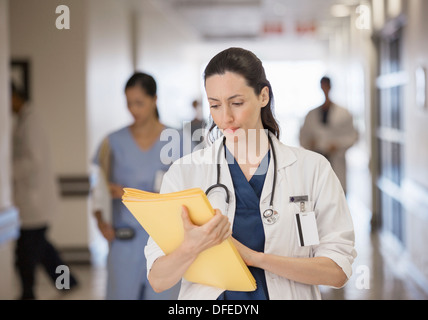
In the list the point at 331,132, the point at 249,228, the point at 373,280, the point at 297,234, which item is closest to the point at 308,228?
the point at 297,234

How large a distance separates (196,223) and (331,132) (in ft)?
5.14

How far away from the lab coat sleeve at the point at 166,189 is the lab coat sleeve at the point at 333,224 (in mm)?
311

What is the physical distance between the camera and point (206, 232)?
4.20ft

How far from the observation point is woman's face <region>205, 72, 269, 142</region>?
146cm

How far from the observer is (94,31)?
6293 millimetres

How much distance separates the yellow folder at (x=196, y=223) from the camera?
1.29 metres

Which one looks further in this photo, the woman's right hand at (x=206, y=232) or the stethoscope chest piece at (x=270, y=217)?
the stethoscope chest piece at (x=270, y=217)

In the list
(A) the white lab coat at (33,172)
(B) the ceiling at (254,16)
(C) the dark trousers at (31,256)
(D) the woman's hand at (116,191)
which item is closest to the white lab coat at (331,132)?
(D) the woman's hand at (116,191)

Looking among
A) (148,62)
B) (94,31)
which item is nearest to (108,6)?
(94,31)

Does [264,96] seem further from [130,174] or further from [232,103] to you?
[130,174]

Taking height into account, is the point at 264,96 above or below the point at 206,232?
above

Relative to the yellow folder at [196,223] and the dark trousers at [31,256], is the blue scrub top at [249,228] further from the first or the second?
the dark trousers at [31,256]

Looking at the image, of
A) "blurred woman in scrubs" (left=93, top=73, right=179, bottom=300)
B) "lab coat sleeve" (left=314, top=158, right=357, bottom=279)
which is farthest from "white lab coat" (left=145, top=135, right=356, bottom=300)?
"blurred woman in scrubs" (left=93, top=73, right=179, bottom=300)
